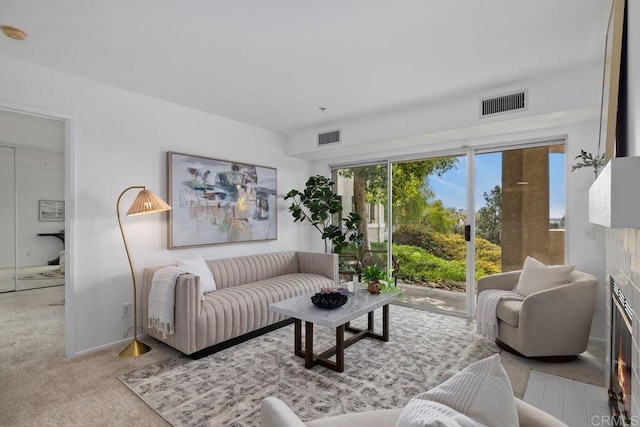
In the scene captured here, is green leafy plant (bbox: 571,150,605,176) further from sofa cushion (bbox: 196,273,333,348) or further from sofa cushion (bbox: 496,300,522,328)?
sofa cushion (bbox: 196,273,333,348)

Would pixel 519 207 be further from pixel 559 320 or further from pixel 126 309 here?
pixel 126 309

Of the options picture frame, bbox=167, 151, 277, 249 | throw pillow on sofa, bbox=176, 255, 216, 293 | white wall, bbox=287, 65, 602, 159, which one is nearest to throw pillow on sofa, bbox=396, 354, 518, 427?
throw pillow on sofa, bbox=176, 255, 216, 293

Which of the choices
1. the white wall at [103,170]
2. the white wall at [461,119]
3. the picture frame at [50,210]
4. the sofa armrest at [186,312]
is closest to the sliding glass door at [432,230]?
the white wall at [461,119]

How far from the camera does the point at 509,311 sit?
2.84 meters

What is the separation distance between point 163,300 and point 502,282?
3362 mm

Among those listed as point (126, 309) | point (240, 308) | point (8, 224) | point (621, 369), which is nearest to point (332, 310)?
point (240, 308)

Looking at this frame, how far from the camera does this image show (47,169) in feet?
18.2

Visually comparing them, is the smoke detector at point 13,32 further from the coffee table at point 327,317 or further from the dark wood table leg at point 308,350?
the dark wood table leg at point 308,350

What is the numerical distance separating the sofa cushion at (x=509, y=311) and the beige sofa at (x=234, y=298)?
1918 millimetres

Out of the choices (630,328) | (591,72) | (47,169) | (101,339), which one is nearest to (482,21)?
(591,72)

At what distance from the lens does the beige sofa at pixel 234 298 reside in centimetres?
274

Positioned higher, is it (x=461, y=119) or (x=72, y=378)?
(x=461, y=119)

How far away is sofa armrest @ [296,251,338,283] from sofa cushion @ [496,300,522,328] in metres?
1.99

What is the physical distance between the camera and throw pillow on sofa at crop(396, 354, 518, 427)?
830mm
